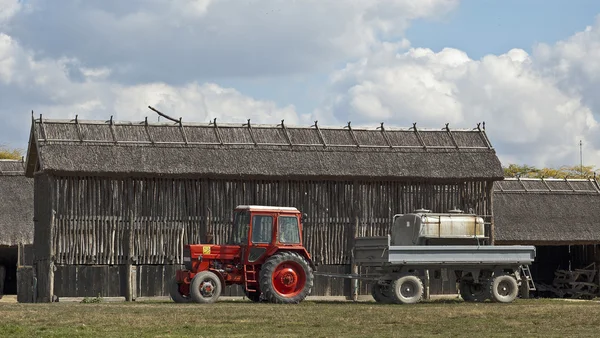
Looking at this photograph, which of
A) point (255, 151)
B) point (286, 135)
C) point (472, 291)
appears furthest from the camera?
point (286, 135)

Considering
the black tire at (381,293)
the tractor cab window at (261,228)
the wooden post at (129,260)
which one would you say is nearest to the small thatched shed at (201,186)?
the wooden post at (129,260)

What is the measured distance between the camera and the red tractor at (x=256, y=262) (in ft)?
93.4

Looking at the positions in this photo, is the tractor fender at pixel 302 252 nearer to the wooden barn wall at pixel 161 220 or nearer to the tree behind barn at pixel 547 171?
the wooden barn wall at pixel 161 220

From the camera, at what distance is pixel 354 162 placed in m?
39.4

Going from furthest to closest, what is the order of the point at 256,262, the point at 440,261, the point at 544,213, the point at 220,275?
the point at 544,213
the point at 440,261
the point at 256,262
the point at 220,275

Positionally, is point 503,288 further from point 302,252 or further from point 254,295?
point 254,295

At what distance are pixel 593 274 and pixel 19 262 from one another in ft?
78.5

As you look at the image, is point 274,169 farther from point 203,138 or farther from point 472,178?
point 472,178

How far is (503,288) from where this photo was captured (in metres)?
30.2

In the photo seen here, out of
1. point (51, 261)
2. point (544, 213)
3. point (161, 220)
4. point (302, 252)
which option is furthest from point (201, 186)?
point (544, 213)

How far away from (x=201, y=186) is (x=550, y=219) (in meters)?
16.7

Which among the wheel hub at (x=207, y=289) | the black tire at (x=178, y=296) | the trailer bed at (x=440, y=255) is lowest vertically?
the black tire at (x=178, y=296)

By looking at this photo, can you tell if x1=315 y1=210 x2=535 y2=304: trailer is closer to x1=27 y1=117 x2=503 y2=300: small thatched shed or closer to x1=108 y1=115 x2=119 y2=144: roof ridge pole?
x1=27 y1=117 x2=503 y2=300: small thatched shed

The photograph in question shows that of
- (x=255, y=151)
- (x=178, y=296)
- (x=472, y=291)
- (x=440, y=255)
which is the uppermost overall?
(x=255, y=151)
